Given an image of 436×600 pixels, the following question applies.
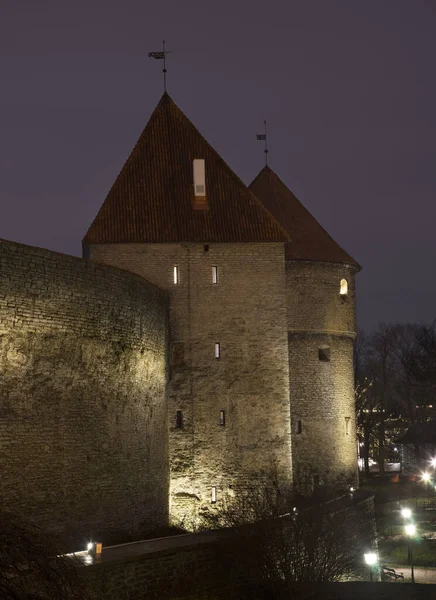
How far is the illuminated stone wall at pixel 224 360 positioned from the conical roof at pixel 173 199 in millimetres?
370

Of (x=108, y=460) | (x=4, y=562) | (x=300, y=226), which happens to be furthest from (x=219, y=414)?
(x=4, y=562)

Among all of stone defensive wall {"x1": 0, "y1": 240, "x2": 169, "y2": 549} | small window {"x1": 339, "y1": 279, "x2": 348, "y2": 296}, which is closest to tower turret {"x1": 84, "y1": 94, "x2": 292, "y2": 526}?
stone defensive wall {"x1": 0, "y1": 240, "x2": 169, "y2": 549}

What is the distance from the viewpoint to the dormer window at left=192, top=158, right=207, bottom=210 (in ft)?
95.5

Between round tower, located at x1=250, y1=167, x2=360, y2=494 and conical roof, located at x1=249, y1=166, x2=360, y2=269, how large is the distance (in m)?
0.04

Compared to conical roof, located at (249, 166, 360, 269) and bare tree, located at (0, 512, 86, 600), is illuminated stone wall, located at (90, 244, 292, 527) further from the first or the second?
bare tree, located at (0, 512, 86, 600)

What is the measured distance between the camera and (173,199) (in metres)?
29.0

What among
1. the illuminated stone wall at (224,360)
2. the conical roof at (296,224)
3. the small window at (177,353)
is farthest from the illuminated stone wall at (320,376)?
the small window at (177,353)

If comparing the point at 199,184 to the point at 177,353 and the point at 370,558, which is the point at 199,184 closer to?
the point at 177,353

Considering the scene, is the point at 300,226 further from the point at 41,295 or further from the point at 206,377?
the point at 41,295

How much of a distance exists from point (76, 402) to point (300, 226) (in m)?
15.6

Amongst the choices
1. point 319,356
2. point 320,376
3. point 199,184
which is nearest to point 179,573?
point 199,184

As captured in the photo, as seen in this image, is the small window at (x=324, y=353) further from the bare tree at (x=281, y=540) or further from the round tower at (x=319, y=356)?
the bare tree at (x=281, y=540)

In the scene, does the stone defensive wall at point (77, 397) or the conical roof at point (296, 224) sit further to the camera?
the conical roof at point (296, 224)

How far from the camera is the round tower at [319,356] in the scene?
3178 cm
